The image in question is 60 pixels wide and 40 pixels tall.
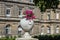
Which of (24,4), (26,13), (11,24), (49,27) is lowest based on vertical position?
(49,27)

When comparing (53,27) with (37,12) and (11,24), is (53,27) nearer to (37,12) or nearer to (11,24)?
(37,12)

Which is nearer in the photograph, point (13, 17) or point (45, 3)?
point (45, 3)

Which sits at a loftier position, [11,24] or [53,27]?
[11,24]

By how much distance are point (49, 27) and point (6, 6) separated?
11.2 metres

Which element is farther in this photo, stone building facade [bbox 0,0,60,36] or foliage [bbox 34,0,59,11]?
stone building facade [bbox 0,0,60,36]

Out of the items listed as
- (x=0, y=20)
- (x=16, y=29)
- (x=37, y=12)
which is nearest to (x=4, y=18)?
(x=0, y=20)

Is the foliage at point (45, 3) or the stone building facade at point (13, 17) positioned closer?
the foliage at point (45, 3)

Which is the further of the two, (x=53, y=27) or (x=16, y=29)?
(x=53, y=27)

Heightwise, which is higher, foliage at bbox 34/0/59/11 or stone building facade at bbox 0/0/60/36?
foliage at bbox 34/0/59/11

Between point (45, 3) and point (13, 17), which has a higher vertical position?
point (45, 3)

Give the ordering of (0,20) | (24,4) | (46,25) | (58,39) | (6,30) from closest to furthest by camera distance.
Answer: (58,39), (0,20), (6,30), (24,4), (46,25)

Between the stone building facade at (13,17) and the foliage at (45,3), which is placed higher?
the foliage at (45,3)

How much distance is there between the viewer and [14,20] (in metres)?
36.8

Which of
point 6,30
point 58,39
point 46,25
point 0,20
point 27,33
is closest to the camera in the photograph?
point 27,33
